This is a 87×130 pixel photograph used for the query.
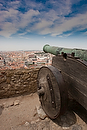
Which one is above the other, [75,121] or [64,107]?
[64,107]

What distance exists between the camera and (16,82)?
3.26 metres

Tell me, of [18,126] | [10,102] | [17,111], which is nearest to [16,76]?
[10,102]

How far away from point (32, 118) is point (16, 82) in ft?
4.54

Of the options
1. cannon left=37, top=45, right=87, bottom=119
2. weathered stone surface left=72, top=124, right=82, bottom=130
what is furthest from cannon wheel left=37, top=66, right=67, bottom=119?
weathered stone surface left=72, top=124, right=82, bottom=130

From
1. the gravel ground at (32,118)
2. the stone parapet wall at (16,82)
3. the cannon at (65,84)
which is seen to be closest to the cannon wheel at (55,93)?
the cannon at (65,84)

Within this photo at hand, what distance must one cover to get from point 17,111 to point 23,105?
0.29m

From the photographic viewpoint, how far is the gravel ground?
1.97m

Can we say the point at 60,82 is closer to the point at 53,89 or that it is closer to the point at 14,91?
the point at 53,89

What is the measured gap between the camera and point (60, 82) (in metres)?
1.56

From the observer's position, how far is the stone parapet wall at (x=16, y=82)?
315 centimetres

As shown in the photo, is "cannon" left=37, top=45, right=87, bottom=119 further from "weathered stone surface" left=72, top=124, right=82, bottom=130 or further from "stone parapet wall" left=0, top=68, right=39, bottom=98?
"stone parapet wall" left=0, top=68, right=39, bottom=98

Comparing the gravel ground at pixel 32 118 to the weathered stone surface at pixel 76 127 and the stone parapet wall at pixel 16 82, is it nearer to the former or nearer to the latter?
the weathered stone surface at pixel 76 127

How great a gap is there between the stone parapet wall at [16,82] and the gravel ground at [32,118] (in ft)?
1.27

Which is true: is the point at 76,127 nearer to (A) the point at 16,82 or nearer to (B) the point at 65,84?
(B) the point at 65,84
